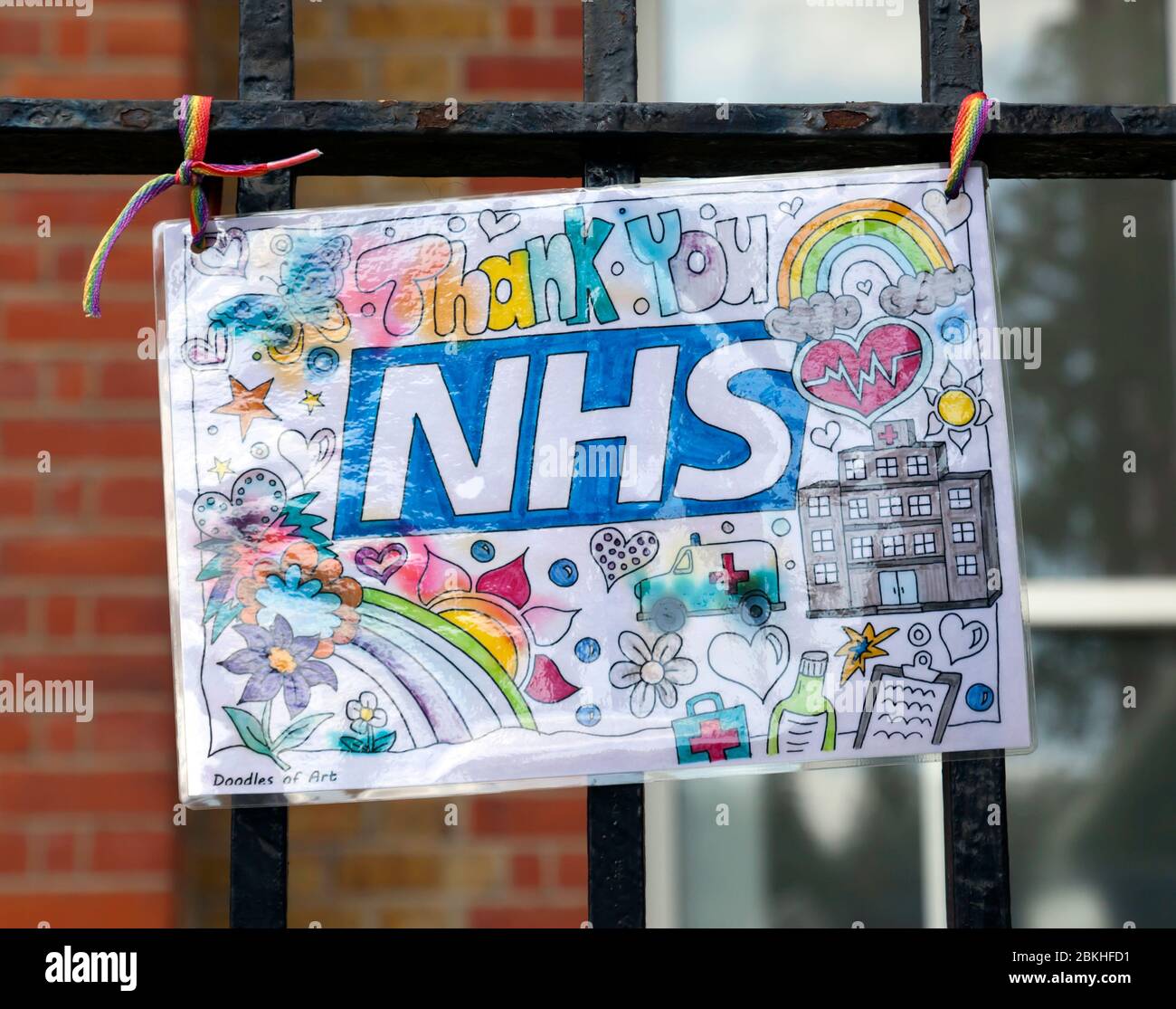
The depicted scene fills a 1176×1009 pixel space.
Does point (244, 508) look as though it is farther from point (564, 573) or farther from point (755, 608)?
point (755, 608)

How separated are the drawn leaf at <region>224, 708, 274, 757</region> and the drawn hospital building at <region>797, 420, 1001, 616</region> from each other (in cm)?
56

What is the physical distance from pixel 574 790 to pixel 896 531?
42.5 inches

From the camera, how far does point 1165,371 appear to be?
233 cm

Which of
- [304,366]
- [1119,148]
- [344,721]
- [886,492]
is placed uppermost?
[1119,148]

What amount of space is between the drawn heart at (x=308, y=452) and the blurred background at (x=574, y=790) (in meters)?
0.83

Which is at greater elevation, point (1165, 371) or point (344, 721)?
point (1165, 371)

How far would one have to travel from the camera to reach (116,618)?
2041 mm

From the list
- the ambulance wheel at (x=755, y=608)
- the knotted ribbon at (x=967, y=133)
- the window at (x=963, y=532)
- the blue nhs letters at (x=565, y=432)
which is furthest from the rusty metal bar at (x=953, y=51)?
the ambulance wheel at (x=755, y=608)

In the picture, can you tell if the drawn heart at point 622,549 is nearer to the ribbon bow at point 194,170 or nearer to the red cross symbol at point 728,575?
the red cross symbol at point 728,575

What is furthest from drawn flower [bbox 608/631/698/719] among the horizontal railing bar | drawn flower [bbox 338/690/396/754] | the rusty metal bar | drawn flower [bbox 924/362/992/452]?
the rusty metal bar

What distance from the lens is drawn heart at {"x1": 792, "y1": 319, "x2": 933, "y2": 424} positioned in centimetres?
122
